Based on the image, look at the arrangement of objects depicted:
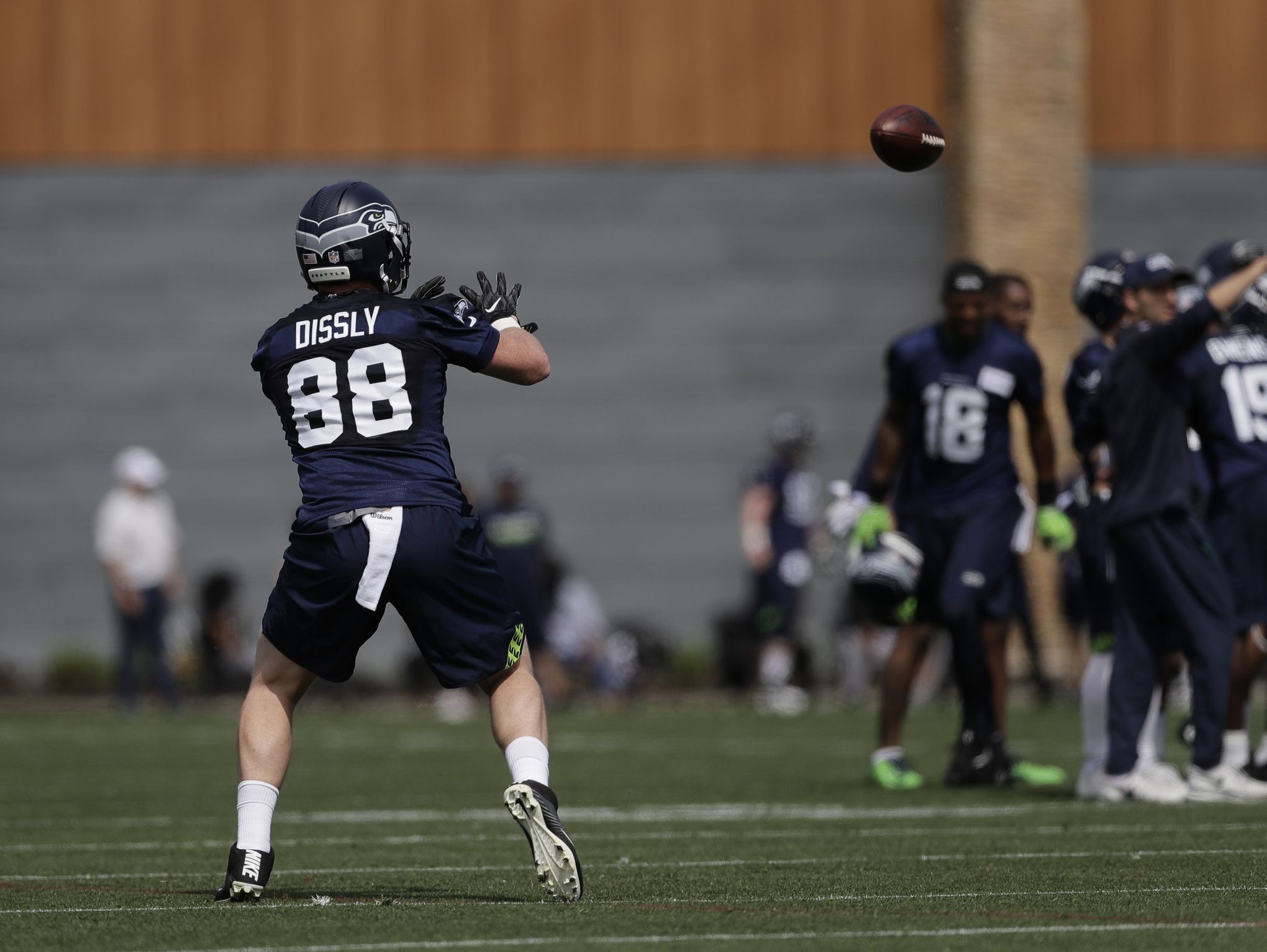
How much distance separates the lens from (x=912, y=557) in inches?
440

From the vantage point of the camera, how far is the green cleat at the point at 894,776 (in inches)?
431

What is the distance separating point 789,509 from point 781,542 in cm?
31

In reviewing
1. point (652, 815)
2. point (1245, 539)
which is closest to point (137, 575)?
point (652, 815)

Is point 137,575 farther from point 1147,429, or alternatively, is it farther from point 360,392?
point 360,392

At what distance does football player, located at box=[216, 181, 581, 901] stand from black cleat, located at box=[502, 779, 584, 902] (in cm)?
22

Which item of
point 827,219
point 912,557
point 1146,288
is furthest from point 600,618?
point 1146,288

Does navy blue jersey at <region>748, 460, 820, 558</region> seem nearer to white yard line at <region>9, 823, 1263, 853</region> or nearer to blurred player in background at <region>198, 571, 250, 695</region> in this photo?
blurred player in background at <region>198, 571, 250, 695</region>

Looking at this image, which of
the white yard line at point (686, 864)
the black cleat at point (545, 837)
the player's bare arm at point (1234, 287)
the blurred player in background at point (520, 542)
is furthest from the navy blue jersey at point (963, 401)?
the blurred player in background at point (520, 542)

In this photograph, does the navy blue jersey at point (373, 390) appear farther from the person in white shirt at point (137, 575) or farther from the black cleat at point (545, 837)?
the person in white shirt at point (137, 575)

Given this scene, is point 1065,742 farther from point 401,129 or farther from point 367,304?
point 401,129

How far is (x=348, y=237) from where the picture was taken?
6.80m

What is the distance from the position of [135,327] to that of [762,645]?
26.7 ft

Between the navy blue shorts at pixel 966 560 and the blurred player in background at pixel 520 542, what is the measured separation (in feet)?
28.4

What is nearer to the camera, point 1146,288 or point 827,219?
point 1146,288
